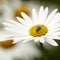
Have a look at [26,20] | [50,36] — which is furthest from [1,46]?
[50,36]

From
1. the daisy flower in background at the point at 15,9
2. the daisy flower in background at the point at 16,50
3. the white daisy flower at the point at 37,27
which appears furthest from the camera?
the daisy flower in background at the point at 15,9

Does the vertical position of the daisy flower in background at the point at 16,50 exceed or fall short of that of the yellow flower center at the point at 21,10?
it falls short

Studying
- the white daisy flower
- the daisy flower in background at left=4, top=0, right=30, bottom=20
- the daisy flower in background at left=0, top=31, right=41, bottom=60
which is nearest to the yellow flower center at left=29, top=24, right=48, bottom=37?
the white daisy flower

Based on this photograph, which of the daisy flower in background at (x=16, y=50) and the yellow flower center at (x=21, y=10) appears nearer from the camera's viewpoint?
the daisy flower in background at (x=16, y=50)

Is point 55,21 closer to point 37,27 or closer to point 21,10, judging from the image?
point 37,27

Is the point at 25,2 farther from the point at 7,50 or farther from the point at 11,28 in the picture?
the point at 11,28

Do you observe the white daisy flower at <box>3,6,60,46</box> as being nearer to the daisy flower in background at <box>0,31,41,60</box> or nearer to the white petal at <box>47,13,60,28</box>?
the white petal at <box>47,13,60,28</box>

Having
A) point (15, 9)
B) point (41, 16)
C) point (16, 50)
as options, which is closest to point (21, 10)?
point (15, 9)

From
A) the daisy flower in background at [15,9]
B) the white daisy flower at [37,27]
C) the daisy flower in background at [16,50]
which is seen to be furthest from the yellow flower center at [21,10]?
the white daisy flower at [37,27]

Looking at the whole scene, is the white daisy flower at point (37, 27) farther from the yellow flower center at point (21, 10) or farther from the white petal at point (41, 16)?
the yellow flower center at point (21, 10)
